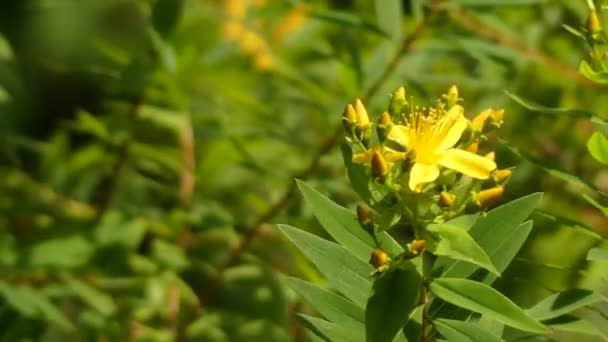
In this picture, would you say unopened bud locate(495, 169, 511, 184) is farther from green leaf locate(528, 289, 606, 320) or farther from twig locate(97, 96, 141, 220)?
twig locate(97, 96, 141, 220)

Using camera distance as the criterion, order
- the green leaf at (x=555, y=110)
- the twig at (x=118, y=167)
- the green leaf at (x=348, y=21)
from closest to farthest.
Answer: the green leaf at (x=555, y=110) → the green leaf at (x=348, y=21) → the twig at (x=118, y=167)

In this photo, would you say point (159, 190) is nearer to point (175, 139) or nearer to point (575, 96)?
point (175, 139)

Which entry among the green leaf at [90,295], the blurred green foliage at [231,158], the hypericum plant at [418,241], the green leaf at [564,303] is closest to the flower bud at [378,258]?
the hypericum plant at [418,241]

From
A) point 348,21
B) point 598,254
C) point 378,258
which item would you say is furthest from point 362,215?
point 348,21

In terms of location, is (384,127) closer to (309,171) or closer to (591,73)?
(591,73)

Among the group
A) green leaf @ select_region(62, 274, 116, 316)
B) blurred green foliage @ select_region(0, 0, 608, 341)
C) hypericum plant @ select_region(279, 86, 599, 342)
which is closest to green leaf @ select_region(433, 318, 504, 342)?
hypericum plant @ select_region(279, 86, 599, 342)

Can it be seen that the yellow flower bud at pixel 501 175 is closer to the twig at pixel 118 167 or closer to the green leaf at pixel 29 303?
the green leaf at pixel 29 303

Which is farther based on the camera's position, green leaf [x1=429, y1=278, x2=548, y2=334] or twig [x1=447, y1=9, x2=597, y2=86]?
twig [x1=447, y1=9, x2=597, y2=86]
